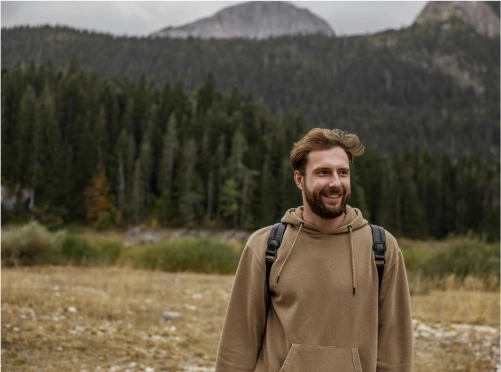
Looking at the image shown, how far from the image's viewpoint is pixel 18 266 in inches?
695

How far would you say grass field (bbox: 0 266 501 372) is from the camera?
754 cm

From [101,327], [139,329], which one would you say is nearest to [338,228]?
[101,327]

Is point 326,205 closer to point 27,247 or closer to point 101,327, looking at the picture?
point 101,327

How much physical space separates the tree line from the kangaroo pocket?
45.5 meters

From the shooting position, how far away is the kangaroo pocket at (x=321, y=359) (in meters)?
3.18

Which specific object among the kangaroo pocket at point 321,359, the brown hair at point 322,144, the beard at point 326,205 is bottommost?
the kangaroo pocket at point 321,359

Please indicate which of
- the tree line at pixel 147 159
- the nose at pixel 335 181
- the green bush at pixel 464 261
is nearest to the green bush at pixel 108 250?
the green bush at pixel 464 261

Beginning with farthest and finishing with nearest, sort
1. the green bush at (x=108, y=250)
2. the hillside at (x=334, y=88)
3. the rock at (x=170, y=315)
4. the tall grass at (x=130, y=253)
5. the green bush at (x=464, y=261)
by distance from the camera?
1. the hillside at (x=334, y=88)
2. the green bush at (x=108, y=250)
3. the tall grass at (x=130, y=253)
4. the green bush at (x=464, y=261)
5. the rock at (x=170, y=315)

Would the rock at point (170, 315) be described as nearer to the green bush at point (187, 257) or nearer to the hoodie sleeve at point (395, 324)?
the hoodie sleeve at point (395, 324)

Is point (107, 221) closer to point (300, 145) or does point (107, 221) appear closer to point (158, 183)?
point (158, 183)

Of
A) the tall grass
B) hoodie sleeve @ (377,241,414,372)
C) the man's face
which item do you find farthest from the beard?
the tall grass

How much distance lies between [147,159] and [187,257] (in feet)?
121

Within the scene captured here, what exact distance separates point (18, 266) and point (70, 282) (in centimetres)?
408

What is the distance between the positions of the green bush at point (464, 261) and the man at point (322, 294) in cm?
1494
